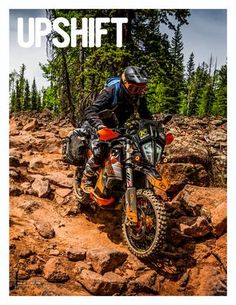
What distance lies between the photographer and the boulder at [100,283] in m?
4.55

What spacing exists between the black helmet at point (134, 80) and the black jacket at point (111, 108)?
0.99 feet

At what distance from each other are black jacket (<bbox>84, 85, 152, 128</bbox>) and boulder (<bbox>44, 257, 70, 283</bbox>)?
1.87m

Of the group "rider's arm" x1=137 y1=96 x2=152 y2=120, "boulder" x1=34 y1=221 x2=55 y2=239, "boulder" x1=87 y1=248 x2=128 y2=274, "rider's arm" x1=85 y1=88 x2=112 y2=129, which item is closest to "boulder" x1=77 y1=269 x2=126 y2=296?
"boulder" x1=87 y1=248 x2=128 y2=274

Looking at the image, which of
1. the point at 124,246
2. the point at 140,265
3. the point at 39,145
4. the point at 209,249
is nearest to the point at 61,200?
the point at 124,246

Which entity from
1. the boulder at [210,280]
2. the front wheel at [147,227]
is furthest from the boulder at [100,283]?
the boulder at [210,280]

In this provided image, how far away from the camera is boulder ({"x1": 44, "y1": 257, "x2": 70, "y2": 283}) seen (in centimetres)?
465

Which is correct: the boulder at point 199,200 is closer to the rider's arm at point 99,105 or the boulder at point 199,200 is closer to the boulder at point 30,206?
the rider's arm at point 99,105

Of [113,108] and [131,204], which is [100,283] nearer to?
[131,204]

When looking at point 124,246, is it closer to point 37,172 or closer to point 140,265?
point 140,265

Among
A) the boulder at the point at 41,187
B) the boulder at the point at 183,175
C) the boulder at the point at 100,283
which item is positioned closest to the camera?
the boulder at the point at 100,283

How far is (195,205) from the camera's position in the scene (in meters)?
5.74

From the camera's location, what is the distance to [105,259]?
486 cm

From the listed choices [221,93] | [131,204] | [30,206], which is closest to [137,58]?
[30,206]

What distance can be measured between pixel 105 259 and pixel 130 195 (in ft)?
2.71
